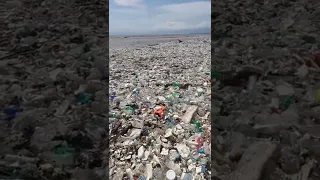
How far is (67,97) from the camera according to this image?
262 centimetres

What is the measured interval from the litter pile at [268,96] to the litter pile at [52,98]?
2.88 feet

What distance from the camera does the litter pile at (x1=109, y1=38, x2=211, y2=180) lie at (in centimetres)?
181

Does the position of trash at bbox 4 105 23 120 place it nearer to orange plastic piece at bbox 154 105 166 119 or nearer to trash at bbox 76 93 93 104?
trash at bbox 76 93 93 104

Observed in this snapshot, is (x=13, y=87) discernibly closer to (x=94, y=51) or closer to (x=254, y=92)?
(x=94, y=51)

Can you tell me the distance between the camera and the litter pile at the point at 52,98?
5.95 feet

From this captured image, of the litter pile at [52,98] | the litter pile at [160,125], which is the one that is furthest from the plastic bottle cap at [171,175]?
the litter pile at [52,98]

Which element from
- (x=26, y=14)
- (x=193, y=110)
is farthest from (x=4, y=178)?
(x=26, y=14)

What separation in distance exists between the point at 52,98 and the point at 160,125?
990mm

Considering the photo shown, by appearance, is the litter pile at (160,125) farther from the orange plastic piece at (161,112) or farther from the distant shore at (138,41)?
the distant shore at (138,41)

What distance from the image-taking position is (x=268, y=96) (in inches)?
98.0

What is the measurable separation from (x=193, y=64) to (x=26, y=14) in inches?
119

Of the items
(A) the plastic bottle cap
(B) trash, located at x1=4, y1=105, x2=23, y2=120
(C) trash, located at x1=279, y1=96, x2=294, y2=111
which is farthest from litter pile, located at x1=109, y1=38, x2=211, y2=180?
(B) trash, located at x1=4, y1=105, x2=23, y2=120

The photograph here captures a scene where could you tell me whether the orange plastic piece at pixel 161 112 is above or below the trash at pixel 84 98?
below

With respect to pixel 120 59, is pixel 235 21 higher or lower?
higher
